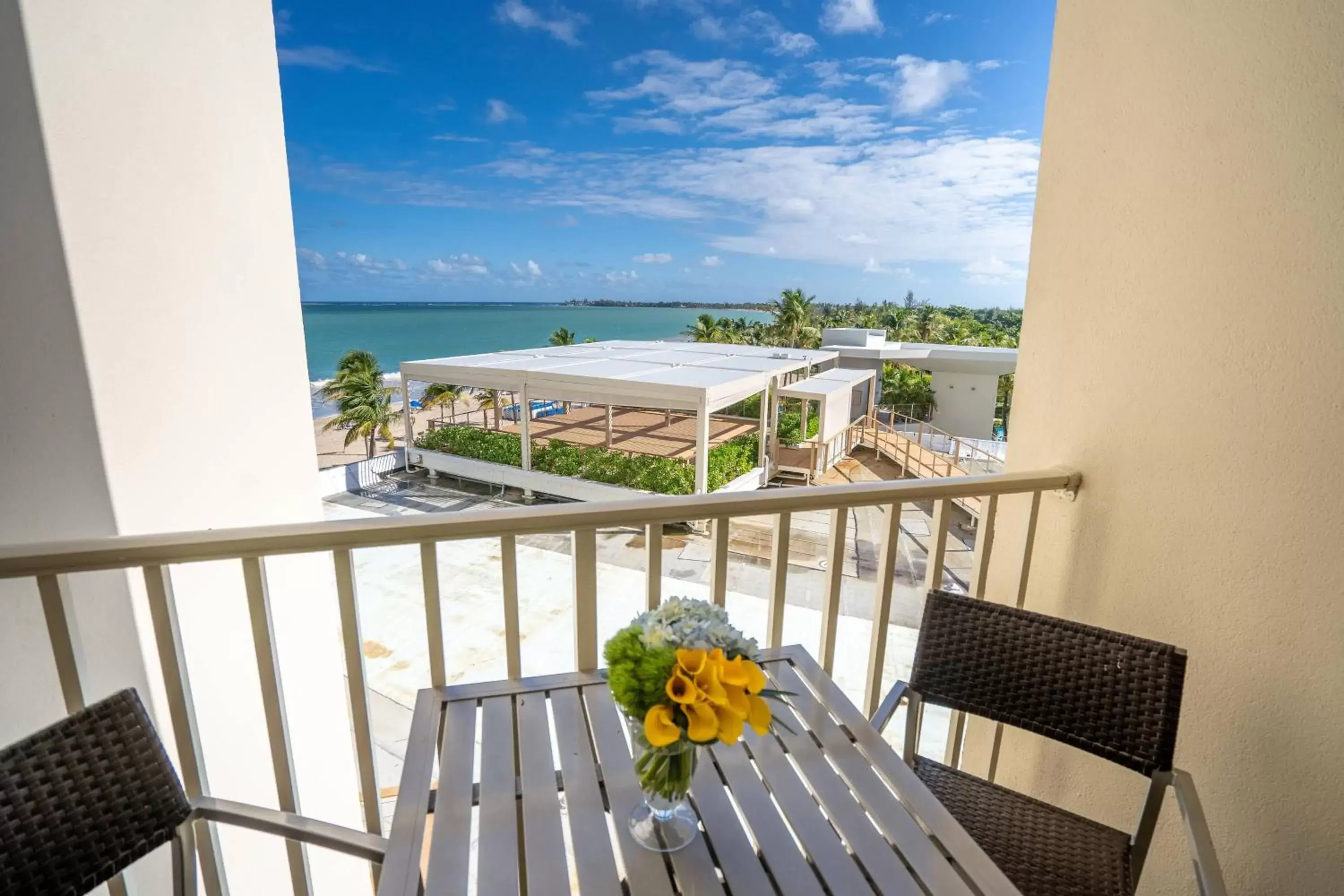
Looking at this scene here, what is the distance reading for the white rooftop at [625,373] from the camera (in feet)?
40.2

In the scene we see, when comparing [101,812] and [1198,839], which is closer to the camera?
[101,812]

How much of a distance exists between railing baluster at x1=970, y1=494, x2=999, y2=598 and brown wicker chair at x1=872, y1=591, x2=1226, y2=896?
37cm

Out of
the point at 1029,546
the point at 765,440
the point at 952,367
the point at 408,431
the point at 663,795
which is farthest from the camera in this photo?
the point at 952,367

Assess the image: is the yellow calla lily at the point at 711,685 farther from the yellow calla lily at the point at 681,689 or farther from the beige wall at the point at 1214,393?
the beige wall at the point at 1214,393

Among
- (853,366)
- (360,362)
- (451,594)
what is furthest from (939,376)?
(360,362)

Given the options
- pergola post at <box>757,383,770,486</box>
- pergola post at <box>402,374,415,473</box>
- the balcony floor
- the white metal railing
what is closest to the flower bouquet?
the white metal railing

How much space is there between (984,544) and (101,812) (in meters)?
2.02

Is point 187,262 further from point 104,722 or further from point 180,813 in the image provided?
point 180,813

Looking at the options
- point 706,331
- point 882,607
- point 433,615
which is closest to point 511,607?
point 433,615

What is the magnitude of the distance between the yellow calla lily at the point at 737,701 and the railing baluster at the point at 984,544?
1.23 meters

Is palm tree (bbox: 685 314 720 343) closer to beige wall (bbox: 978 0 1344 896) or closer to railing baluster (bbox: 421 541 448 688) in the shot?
beige wall (bbox: 978 0 1344 896)

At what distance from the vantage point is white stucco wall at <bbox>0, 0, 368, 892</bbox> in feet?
4.95

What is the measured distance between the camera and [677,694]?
789mm

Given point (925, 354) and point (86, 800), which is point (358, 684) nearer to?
point (86, 800)
